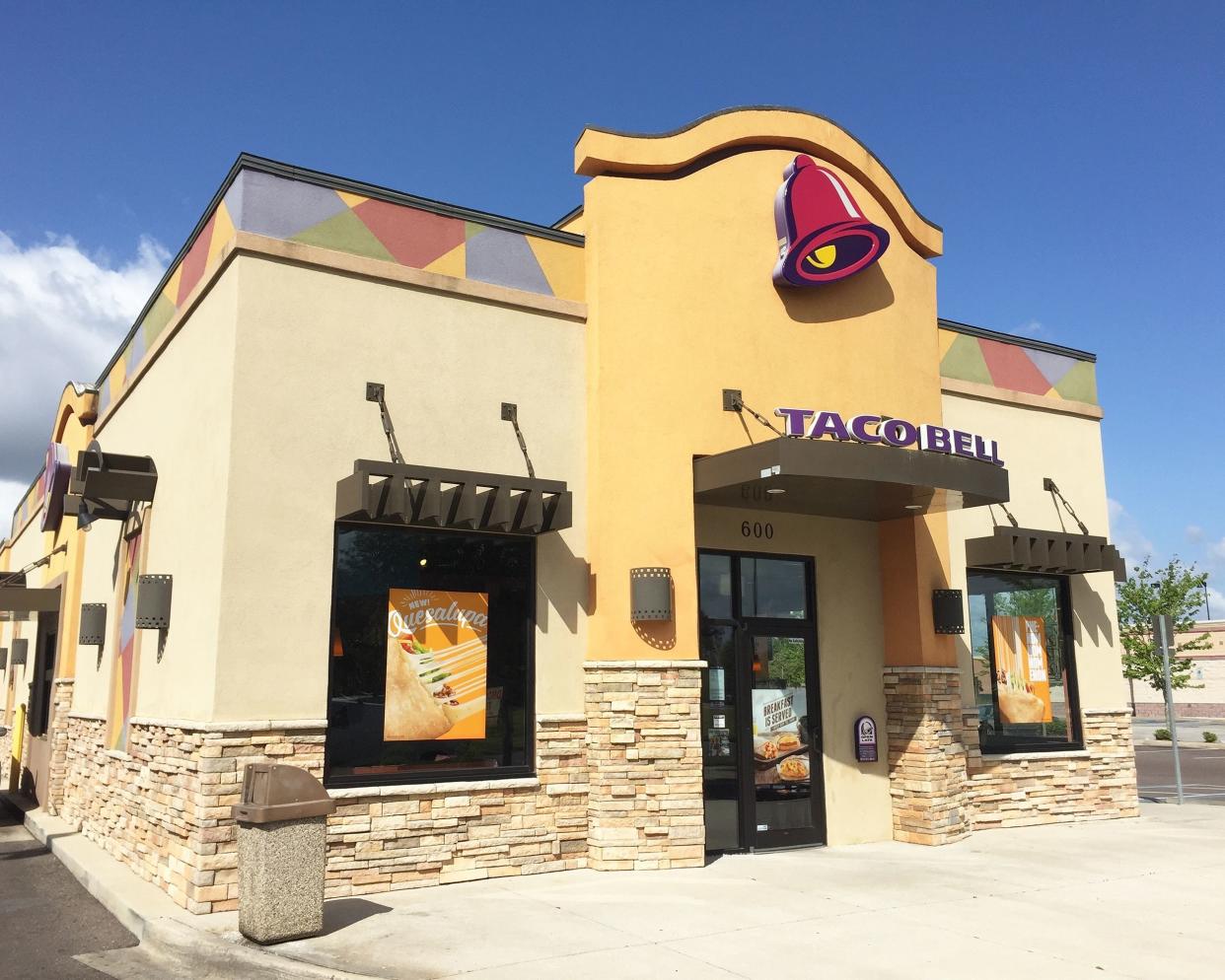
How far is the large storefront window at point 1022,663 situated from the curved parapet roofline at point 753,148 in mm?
4997

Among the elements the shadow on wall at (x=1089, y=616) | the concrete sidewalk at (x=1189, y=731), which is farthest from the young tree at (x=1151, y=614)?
the shadow on wall at (x=1089, y=616)

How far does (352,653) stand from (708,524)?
4.55 metres

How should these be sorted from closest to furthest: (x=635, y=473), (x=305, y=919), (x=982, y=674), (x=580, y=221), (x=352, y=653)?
(x=305, y=919), (x=352, y=653), (x=635, y=473), (x=580, y=221), (x=982, y=674)

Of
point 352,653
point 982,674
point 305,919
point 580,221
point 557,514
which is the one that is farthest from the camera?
point 982,674

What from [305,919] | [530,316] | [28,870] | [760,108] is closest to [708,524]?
[530,316]

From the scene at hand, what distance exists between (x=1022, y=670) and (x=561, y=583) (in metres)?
7.32

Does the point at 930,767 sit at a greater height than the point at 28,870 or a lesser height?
greater

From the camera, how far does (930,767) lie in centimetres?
1235

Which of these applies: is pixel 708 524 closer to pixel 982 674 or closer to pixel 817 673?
pixel 817 673

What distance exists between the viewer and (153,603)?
1009 centimetres

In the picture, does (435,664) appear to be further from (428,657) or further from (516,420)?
(516,420)

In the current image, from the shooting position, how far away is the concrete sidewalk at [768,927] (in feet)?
23.0

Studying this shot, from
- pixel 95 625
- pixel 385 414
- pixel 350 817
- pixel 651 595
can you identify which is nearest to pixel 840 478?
pixel 651 595

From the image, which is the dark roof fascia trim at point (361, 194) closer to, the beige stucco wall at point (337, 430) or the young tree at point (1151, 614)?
Answer: the beige stucco wall at point (337, 430)
